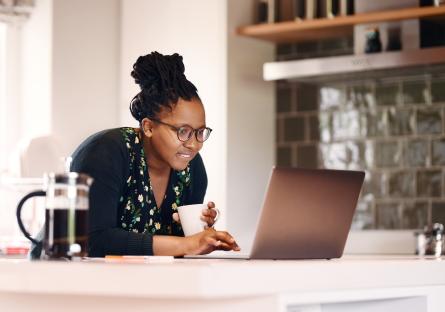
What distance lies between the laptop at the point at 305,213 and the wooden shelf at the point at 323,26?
7.13 ft

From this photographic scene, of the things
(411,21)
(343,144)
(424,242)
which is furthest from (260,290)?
(343,144)

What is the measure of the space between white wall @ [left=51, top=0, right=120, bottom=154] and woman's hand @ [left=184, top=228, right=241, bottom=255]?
2.42m

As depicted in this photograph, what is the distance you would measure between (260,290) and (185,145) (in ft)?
3.52

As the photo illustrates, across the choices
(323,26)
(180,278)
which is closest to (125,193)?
(180,278)

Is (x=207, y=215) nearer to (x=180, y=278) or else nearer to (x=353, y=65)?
(x=180, y=278)

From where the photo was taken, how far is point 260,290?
156 centimetres

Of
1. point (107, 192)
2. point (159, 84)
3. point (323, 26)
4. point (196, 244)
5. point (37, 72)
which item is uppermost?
point (323, 26)

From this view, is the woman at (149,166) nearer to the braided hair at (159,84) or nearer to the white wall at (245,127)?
the braided hair at (159,84)

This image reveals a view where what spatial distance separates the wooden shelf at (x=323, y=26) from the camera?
4145 millimetres

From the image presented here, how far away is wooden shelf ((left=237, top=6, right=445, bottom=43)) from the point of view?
414 cm

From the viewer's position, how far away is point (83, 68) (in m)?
4.75

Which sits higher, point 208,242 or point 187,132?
point 187,132

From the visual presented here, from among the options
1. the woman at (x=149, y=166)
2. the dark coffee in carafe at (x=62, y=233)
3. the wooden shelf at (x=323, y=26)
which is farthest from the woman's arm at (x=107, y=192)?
the wooden shelf at (x=323, y=26)

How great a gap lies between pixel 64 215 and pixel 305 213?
53cm
